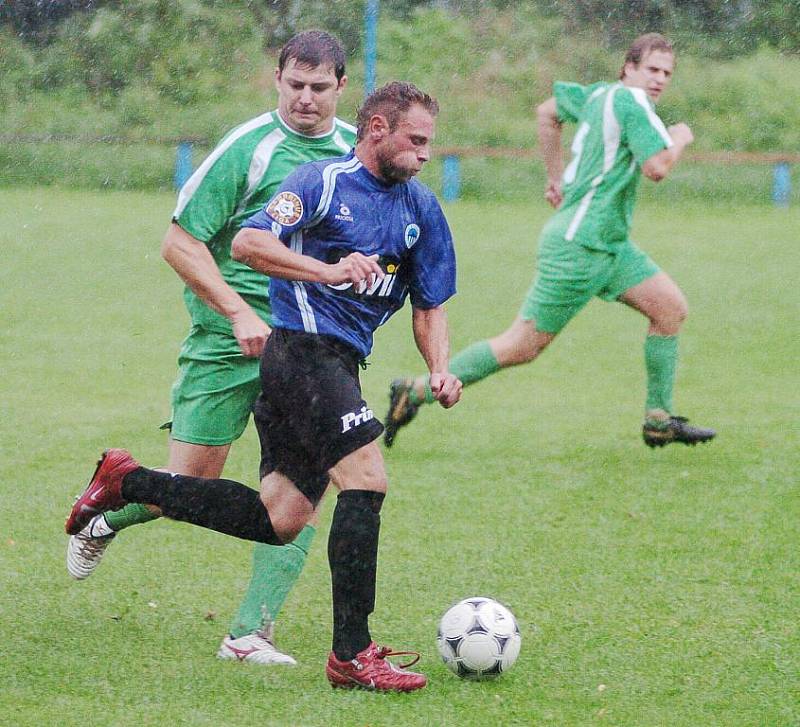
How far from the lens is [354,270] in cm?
386

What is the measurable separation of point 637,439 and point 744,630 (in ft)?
11.2

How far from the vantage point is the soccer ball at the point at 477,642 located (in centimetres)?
413

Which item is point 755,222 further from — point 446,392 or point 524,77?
point 446,392

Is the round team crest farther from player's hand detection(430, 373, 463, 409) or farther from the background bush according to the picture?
the background bush

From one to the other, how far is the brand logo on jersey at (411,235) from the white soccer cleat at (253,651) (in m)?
1.29

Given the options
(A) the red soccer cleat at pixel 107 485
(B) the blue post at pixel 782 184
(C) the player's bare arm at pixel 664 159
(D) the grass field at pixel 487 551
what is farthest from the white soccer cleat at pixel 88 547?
(B) the blue post at pixel 782 184

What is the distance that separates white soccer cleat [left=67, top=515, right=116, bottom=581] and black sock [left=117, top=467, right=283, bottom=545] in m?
0.56

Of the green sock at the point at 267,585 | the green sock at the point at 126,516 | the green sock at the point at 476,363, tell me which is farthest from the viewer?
the green sock at the point at 476,363

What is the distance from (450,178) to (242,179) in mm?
16959

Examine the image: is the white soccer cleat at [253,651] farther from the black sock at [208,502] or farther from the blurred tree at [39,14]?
the blurred tree at [39,14]

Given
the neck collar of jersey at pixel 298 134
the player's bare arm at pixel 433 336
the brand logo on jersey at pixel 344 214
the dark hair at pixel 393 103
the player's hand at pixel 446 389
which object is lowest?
the player's hand at pixel 446 389

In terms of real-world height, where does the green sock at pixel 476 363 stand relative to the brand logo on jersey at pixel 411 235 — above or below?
below

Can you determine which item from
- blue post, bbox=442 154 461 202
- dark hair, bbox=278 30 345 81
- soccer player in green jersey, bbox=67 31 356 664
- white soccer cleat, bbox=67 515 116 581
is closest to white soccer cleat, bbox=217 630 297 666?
soccer player in green jersey, bbox=67 31 356 664

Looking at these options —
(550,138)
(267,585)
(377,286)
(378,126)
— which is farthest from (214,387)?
(550,138)
